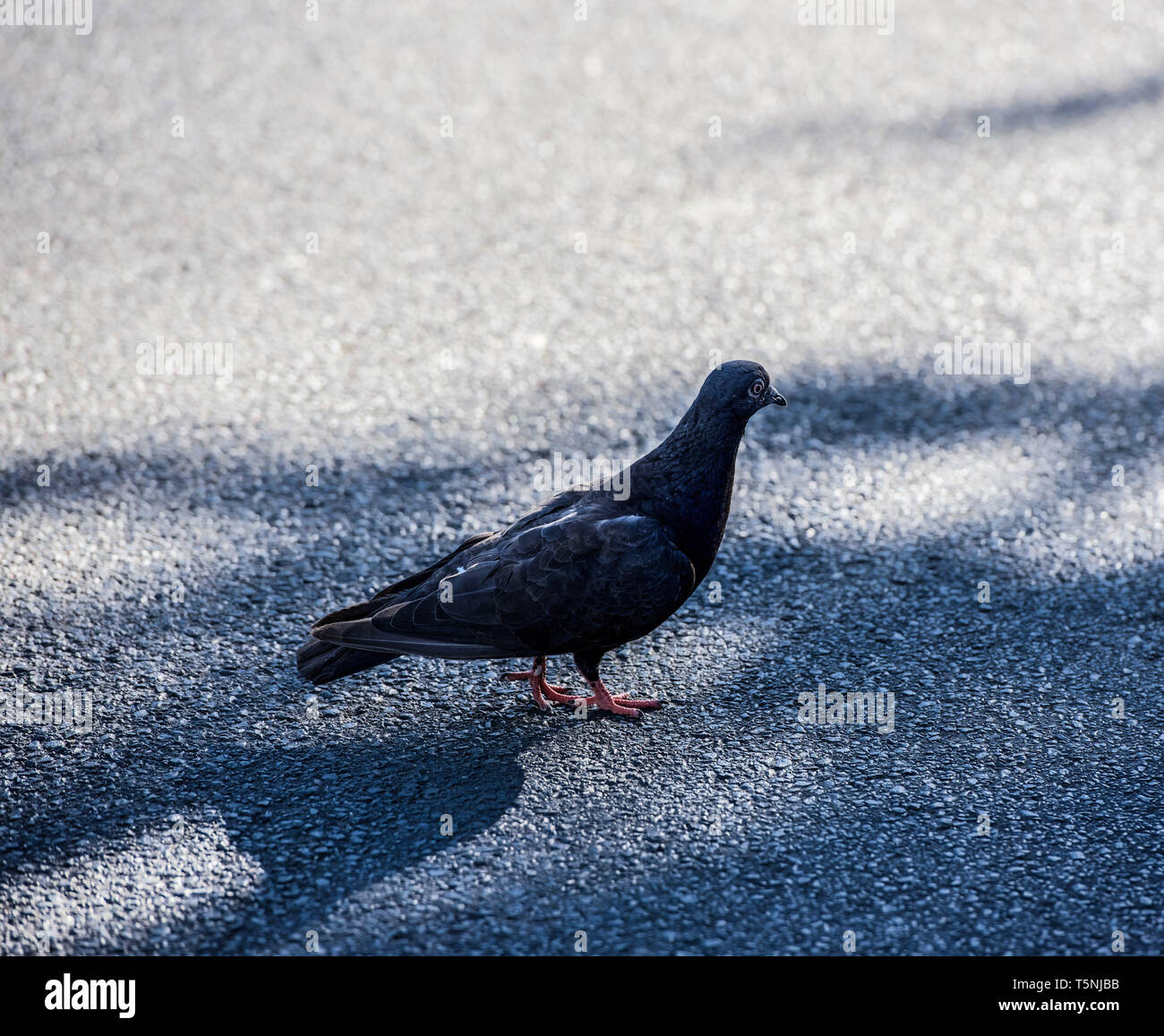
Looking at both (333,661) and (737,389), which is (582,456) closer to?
(737,389)

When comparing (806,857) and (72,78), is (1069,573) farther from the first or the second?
(72,78)

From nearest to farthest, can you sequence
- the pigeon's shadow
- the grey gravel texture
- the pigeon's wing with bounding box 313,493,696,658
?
the pigeon's shadow, the grey gravel texture, the pigeon's wing with bounding box 313,493,696,658

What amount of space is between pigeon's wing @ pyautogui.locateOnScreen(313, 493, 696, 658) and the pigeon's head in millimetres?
446

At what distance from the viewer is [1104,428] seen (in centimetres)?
571

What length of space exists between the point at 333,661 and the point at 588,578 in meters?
0.84

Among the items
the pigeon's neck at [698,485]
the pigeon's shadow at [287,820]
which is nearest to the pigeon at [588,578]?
the pigeon's neck at [698,485]

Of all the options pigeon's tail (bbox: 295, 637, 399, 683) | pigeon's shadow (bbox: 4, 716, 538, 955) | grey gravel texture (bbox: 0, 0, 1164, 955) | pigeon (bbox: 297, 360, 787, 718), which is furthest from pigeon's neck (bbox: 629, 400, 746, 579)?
pigeon's tail (bbox: 295, 637, 399, 683)

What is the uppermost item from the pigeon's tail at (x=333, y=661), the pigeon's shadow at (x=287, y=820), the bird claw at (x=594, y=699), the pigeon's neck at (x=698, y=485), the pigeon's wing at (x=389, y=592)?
the pigeon's neck at (x=698, y=485)

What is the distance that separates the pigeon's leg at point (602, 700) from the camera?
3.98 m

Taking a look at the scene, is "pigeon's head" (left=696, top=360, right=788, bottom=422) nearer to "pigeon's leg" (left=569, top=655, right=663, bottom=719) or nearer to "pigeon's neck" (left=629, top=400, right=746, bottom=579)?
"pigeon's neck" (left=629, top=400, right=746, bottom=579)

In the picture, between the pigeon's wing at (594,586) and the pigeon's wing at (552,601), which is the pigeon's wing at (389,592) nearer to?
the pigeon's wing at (552,601)

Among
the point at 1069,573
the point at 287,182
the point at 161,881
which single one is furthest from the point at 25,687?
the point at 287,182

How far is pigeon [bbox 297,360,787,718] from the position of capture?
380 cm
